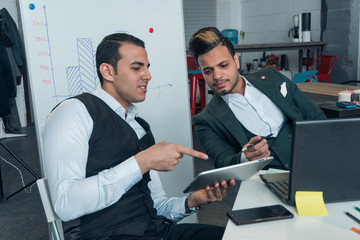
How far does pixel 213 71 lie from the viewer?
1895mm

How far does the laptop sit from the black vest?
51cm

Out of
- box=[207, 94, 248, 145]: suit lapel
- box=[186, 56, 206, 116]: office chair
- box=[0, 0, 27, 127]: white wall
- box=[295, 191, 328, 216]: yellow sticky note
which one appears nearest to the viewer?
box=[295, 191, 328, 216]: yellow sticky note

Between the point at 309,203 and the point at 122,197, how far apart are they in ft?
1.98

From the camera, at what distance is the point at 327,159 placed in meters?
1.05

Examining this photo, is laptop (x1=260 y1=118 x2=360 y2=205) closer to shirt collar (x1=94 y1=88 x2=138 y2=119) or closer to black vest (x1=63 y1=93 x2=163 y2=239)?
black vest (x1=63 y1=93 x2=163 y2=239)

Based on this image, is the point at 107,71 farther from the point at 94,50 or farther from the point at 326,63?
the point at 326,63

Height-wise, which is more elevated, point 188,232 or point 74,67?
point 74,67

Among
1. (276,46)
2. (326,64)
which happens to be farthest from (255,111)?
(326,64)

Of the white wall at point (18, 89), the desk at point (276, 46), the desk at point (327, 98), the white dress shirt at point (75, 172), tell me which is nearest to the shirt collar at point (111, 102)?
the white dress shirt at point (75, 172)

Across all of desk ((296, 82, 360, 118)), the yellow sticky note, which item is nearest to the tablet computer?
Result: the yellow sticky note

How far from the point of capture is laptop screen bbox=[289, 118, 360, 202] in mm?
1018

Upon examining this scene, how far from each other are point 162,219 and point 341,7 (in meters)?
4.53

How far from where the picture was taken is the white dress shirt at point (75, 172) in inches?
45.9

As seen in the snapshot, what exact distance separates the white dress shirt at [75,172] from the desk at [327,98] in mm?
1406
